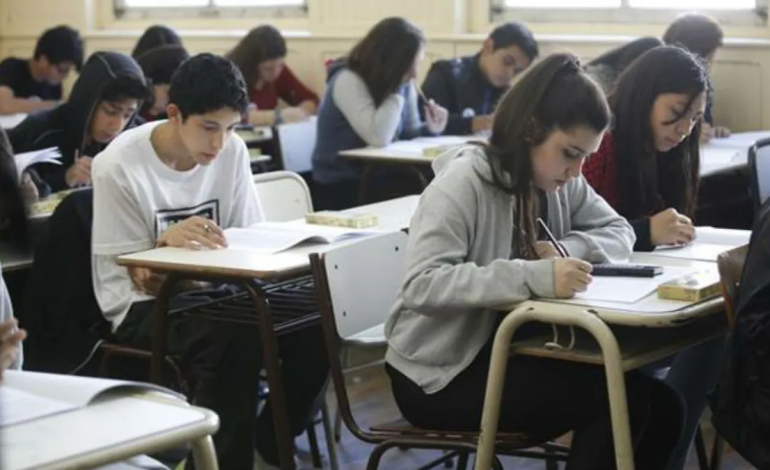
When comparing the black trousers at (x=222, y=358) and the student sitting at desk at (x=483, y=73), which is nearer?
the black trousers at (x=222, y=358)

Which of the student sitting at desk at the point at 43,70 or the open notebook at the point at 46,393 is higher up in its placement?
the open notebook at the point at 46,393

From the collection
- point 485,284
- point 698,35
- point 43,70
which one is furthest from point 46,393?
point 43,70

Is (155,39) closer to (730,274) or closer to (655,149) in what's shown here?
(655,149)

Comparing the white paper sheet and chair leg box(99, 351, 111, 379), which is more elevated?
the white paper sheet

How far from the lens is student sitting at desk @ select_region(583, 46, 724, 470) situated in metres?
3.08

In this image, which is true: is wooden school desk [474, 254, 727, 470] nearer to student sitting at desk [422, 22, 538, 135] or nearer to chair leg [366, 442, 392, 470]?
chair leg [366, 442, 392, 470]

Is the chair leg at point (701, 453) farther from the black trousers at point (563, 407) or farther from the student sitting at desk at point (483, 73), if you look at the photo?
the student sitting at desk at point (483, 73)

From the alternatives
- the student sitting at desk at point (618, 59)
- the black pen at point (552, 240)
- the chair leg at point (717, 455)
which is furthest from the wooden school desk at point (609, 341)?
the student sitting at desk at point (618, 59)

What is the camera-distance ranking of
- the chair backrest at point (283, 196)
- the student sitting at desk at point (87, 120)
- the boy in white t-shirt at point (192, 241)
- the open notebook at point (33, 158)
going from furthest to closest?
the student sitting at desk at point (87, 120), the chair backrest at point (283, 196), the open notebook at point (33, 158), the boy in white t-shirt at point (192, 241)

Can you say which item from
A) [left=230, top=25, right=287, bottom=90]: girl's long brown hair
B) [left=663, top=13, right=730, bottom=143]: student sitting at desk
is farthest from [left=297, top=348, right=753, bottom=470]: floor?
[left=230, top=25, right=287, bottom=90]: girl's long brown hair

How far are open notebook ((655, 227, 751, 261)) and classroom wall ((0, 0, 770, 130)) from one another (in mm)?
2488

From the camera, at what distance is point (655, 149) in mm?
3217

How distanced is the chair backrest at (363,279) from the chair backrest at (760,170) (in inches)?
39.2

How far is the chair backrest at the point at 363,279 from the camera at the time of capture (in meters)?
2.80
